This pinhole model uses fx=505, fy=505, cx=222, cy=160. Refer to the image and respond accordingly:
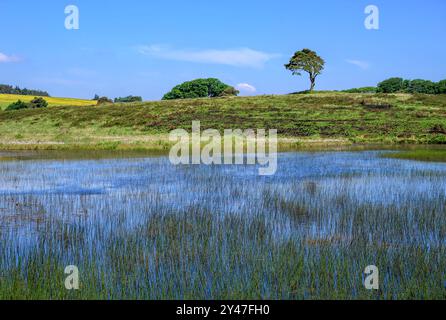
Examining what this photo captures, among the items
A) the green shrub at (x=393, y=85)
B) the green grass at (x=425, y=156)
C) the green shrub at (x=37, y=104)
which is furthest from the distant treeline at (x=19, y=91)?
the green grass at (x=425, y=156)

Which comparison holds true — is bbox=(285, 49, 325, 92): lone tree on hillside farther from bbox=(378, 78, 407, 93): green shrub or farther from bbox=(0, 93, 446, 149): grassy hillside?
bbox=(378, 78, 407, 93): green shrub

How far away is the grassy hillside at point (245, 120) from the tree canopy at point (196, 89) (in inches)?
2799

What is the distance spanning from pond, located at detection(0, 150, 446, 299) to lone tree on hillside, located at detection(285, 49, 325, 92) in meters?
85.9

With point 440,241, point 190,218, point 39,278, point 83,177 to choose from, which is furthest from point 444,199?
point 83,177

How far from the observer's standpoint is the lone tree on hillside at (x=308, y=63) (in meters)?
108

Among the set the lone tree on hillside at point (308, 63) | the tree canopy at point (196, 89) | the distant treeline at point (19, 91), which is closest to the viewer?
the lone tree on hillside at point (308, 63)

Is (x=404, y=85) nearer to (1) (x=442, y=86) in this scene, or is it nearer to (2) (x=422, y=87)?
(2) (x=422, y=87)

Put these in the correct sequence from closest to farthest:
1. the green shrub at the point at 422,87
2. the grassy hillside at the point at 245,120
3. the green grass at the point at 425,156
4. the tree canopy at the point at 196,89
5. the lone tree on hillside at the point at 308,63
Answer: the green grass at the point at 425,156 < the grassy hillside at the point at 245,120 < the lone tree on hillside at the point at 308,63 < the green shrub at the point at 422,87 < the tree canopy at the point at 196,89

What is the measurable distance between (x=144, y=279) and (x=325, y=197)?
33.8 ft

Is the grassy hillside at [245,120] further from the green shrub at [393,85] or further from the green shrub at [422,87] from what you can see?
the green shrub at [393,85]

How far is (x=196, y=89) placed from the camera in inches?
6280

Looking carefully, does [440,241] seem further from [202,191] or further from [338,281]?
[202,191]

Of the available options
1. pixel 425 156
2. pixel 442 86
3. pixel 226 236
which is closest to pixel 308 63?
pixel 442 86

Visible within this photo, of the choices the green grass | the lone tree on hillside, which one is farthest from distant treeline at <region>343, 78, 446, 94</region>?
the green grass
